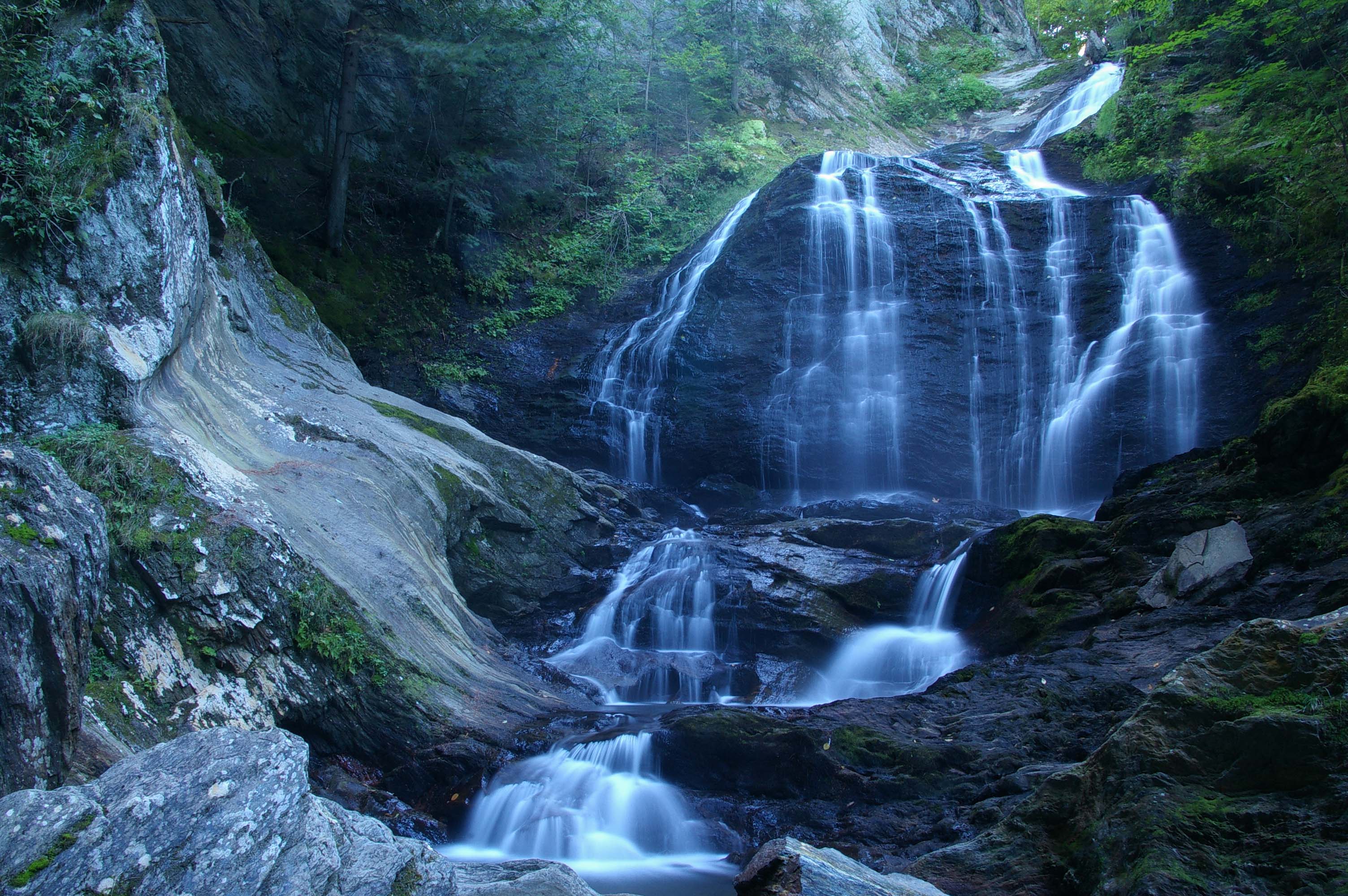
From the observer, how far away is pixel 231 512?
622 centimetres

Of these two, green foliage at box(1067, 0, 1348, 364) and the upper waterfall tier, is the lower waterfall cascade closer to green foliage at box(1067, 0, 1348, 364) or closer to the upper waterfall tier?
the upper waterfall tier

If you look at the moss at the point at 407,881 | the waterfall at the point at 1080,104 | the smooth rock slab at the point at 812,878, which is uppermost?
the waterfall at the point at 1080,104

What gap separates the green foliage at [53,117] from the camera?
6277mm

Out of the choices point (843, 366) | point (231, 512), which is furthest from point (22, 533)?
point (843, 366)

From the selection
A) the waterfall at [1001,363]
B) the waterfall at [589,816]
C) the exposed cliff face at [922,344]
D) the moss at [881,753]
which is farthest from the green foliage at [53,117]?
the waterfall at [1001,363]

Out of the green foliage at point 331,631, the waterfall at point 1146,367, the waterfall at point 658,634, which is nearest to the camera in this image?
the green foliage at point 331,631


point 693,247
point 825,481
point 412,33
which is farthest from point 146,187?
point 693,247

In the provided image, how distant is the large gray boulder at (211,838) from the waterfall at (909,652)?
6260 mm

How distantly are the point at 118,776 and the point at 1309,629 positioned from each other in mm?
5437

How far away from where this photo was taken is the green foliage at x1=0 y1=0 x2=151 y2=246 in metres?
6.28

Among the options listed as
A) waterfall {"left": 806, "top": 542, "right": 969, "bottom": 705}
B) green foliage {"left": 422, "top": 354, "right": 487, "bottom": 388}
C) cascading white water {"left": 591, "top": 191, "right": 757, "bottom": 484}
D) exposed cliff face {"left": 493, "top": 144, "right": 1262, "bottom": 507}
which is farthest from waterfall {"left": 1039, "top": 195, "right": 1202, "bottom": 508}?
green foliage {"left": 422, "top": 354, "right": 487, "bottom": 388}

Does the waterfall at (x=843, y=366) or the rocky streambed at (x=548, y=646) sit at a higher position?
the waterfall at (x=843, y=366)

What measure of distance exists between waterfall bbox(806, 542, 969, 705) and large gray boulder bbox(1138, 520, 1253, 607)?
2.29m

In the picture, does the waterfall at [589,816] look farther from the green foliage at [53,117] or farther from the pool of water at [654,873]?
the green foliage at [53,117]
